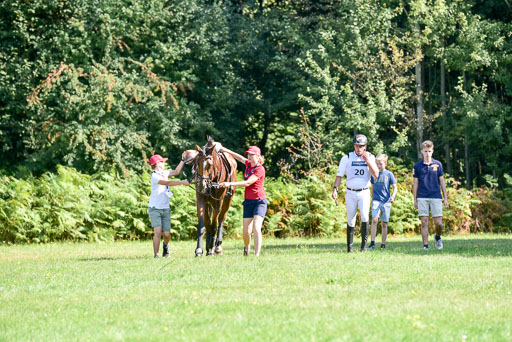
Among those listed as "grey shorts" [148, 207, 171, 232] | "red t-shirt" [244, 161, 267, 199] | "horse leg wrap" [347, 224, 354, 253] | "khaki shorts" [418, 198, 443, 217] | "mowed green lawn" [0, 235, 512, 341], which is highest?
"red t-shirt" [244, 161, 267, 199]

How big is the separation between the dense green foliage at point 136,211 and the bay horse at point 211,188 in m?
6.42

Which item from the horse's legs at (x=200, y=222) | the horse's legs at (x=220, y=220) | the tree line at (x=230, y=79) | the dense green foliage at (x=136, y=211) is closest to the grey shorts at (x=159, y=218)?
the horse's legs at (x=200, y=222)

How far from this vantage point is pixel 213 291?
9117mm

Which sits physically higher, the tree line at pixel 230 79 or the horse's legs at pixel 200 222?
the tree line at pixel 230 79

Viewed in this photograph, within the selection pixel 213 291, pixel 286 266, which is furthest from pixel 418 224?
pixel 213 291

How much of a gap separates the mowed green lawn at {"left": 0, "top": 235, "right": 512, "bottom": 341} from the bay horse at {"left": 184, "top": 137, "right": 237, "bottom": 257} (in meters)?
0.97

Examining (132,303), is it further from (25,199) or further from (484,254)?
(25,199)

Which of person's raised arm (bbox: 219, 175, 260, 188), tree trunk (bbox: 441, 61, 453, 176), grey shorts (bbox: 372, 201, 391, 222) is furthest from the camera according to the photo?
tree trunk (bbox: 441, 61, 453, 176)

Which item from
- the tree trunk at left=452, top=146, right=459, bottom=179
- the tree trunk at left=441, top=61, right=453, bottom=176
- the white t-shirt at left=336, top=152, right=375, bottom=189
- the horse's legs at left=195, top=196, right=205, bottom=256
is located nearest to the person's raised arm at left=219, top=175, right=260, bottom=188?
the horse's legs at left=195, top=196, right=205, bottom=256

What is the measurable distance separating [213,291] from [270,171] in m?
23.8

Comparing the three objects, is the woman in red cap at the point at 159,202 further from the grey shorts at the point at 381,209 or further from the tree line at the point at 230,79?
the tree line at the point at 230,79

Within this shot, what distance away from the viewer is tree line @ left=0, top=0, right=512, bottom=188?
2544 cm

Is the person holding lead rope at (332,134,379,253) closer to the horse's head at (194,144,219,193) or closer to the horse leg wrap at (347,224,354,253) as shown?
the horse leg wrap at (347,224,354,253)

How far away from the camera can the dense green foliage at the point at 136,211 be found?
20062mm
